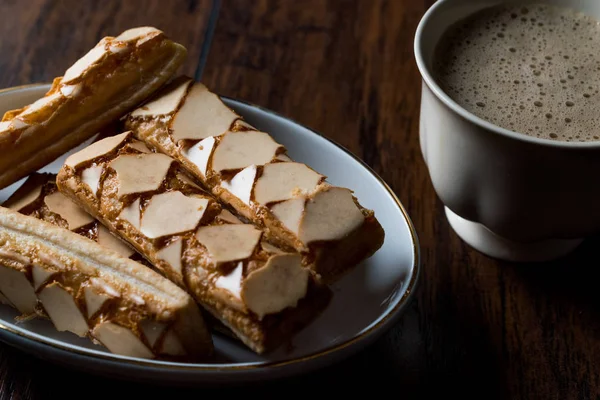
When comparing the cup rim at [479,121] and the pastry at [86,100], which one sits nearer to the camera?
the cup rim at [479,121]

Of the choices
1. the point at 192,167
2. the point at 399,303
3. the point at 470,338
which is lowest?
the point at 470,338

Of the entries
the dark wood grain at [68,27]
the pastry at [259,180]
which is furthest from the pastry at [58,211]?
the dark wood grain at [68,27]

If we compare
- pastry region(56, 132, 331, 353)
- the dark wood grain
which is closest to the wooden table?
the dark wood grain

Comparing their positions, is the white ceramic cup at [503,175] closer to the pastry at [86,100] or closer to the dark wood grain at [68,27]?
the pastry at [86,100]

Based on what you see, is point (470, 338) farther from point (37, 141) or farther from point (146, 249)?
point (37, 141)

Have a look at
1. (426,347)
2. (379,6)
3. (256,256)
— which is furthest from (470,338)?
(379,6)

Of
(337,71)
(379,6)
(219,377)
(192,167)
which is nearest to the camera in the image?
(219,377)

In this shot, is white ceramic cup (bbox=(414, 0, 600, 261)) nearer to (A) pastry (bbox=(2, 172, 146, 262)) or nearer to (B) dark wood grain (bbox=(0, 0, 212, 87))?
(A) pastry (bbox=(2, 172, 146, 262))

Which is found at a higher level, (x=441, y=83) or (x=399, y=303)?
(x=441, y=83)
